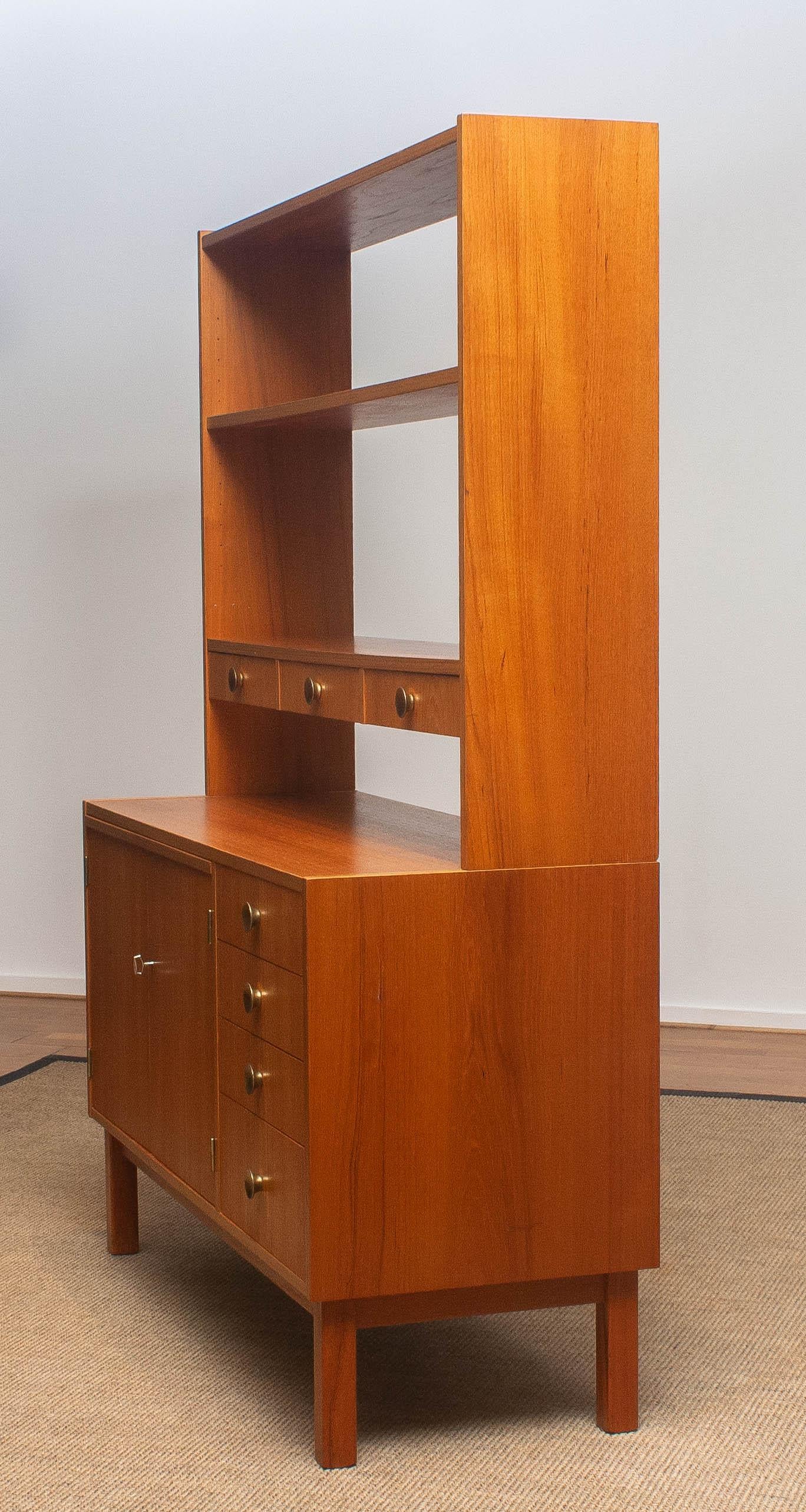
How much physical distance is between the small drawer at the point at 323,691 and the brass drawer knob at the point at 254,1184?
0.69 meters

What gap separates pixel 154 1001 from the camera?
2.73 meters

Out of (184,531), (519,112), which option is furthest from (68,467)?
(519,112)

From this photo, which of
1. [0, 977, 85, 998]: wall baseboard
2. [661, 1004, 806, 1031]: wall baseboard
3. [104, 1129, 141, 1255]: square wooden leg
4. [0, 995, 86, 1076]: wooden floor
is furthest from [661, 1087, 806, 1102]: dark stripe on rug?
[0, 977, 85, 998]: wall baseboard

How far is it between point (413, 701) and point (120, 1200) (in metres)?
1.24

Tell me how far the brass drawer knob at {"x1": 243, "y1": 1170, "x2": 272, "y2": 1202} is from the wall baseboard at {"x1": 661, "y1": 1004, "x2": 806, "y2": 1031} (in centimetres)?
242

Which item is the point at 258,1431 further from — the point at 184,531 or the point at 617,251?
the point at 184,531

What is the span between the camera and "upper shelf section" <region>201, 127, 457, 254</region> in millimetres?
2316

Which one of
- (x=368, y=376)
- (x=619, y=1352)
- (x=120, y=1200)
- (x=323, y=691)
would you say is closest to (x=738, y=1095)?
(x=120, y=1200)

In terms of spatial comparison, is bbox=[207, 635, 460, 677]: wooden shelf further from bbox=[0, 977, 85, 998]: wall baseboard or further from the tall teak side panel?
bbox=[0, 977, 85, 998]: wall baseboard

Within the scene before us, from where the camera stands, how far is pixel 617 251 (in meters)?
2.19

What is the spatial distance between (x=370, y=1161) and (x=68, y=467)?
3225 millimetres

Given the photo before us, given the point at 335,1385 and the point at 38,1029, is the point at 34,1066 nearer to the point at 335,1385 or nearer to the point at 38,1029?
the point at 38,1029

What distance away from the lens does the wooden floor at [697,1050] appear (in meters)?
4.04

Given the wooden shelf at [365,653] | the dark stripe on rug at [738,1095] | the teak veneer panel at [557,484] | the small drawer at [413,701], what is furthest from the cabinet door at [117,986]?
the dark stripe on rug at [738,1095]
